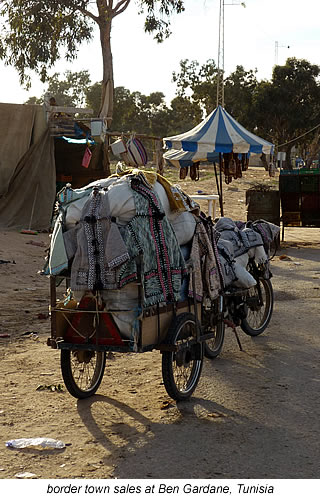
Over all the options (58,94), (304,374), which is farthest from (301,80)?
(58,94)

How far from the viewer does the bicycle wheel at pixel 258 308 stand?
24.5 ft

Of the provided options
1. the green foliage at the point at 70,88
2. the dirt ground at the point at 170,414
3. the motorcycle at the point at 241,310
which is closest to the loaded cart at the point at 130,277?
the dirt ground at the point at 170,414

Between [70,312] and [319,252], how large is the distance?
37.9ft

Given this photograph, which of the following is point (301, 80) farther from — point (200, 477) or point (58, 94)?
point (58, 94)

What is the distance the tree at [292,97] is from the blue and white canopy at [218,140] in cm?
3041

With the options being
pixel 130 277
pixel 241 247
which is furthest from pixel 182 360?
pixel 241 247

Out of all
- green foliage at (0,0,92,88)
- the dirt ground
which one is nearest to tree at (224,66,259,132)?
green foliage at (0,0,92,88)

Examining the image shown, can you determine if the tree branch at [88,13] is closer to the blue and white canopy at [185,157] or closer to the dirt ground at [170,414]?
the blue and white canopy at [185,157]

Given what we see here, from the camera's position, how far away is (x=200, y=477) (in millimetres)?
4004

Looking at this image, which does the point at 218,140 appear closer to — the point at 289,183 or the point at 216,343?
the point at 289,183

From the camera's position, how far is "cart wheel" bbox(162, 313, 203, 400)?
528 cm

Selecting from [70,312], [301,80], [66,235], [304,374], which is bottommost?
[304,374]

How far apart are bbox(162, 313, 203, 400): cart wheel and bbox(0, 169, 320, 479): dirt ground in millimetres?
120

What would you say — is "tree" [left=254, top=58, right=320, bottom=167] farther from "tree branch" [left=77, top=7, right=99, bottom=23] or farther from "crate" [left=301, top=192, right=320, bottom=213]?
"crate" [left=301, top=192, right=320, bottom=213]
